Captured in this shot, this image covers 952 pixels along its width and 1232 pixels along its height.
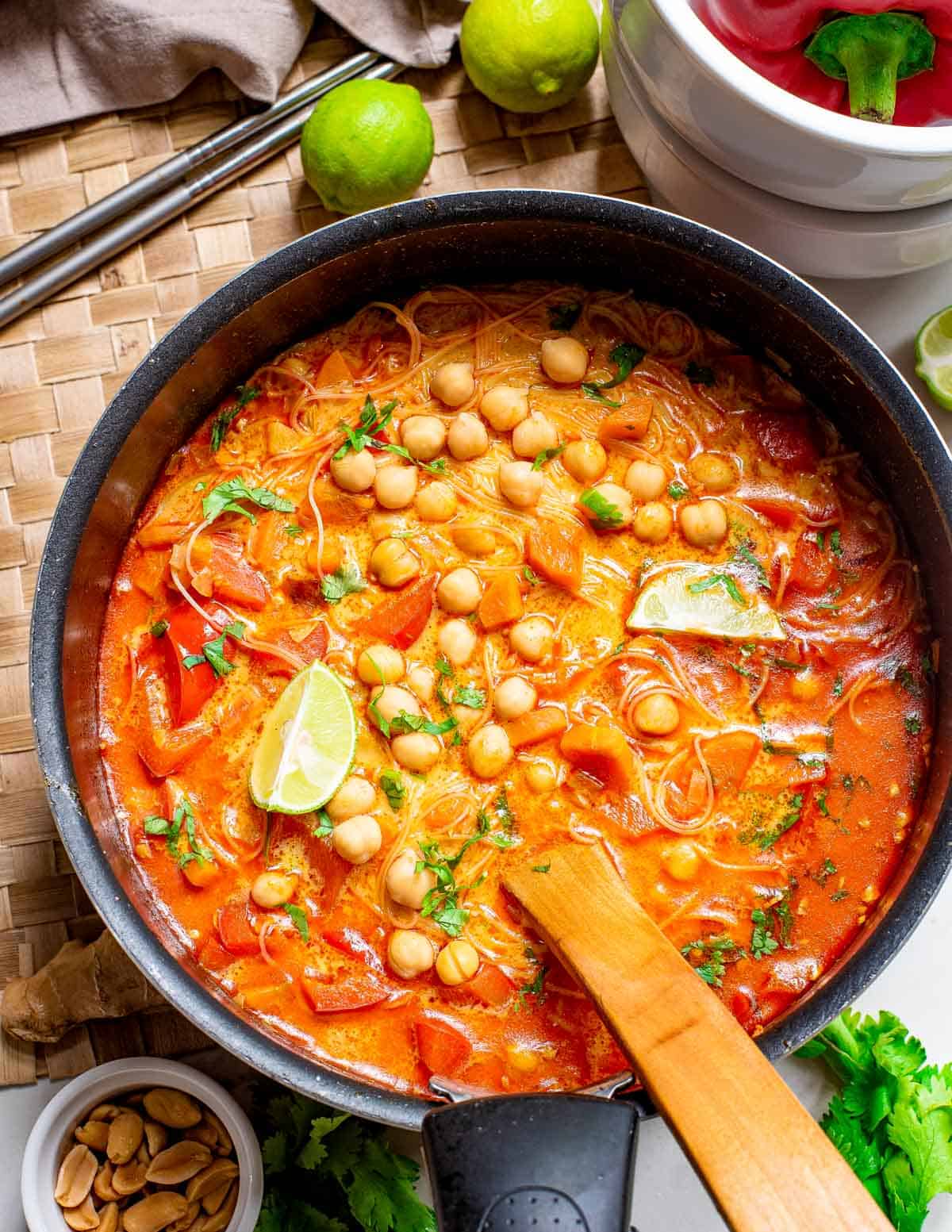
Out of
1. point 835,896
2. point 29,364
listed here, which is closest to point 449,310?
point 29,364

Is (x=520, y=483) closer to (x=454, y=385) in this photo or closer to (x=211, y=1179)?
(x=454, y=385)

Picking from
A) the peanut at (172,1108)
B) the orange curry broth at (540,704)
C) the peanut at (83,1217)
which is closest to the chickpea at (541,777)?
the orange curry broth at (540,704)

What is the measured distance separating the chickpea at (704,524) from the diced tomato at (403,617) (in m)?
0.72

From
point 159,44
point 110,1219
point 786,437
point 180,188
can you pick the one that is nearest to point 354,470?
point 180,188

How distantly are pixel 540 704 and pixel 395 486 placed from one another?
0.71 meters

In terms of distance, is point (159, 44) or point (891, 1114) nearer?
point (891, 1114)

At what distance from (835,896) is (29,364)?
9.07 ft

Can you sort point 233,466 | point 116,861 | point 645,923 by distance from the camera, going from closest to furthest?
1. point 645,923
2. point 116,861
3. point 233,466

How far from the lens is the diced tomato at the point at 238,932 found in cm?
306

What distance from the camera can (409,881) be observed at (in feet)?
9.82

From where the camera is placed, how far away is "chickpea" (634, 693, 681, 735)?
304 centimetres

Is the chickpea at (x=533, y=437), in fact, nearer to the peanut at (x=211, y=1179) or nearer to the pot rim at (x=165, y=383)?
the pot rim at (x=165, y=383)

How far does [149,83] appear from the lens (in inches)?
137

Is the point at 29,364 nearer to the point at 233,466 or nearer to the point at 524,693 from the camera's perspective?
the point at 233,466
